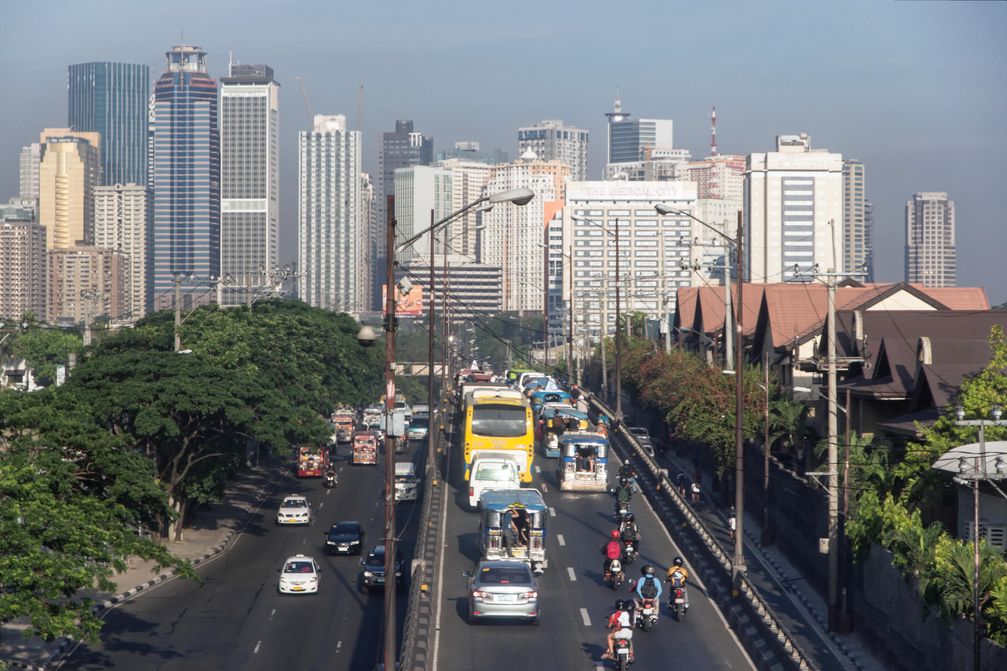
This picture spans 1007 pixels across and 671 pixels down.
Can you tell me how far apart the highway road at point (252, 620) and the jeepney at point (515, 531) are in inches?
176

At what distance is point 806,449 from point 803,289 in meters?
20.9

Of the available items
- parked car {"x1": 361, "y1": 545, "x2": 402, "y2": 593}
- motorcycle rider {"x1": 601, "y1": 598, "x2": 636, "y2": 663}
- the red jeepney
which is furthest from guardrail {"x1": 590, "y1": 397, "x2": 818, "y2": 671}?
the red jeepney

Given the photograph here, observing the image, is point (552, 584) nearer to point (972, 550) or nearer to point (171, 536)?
point (972, 550)

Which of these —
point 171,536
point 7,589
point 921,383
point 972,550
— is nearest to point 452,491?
point 171,536

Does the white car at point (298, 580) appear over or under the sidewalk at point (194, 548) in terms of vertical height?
over

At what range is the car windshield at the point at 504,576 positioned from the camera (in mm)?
36406

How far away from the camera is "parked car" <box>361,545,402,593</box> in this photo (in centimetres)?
4862

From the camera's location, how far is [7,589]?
33.0m

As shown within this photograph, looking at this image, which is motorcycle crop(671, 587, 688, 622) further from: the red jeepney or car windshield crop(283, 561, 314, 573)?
the red jeepney

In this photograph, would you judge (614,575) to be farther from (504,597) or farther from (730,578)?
(504,597)

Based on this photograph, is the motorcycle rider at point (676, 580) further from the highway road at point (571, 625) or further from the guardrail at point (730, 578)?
the guardrail at point (730, 578)

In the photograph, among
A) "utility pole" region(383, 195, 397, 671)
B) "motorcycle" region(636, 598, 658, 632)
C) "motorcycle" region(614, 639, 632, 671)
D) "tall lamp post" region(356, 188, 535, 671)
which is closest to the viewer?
"tall lamp post" region(356, 188, 535, 671)

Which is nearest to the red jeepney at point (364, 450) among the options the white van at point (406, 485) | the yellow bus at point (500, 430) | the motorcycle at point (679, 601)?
the white van at point (406, 485)

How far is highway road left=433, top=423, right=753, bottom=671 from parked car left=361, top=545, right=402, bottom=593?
7.99ft
